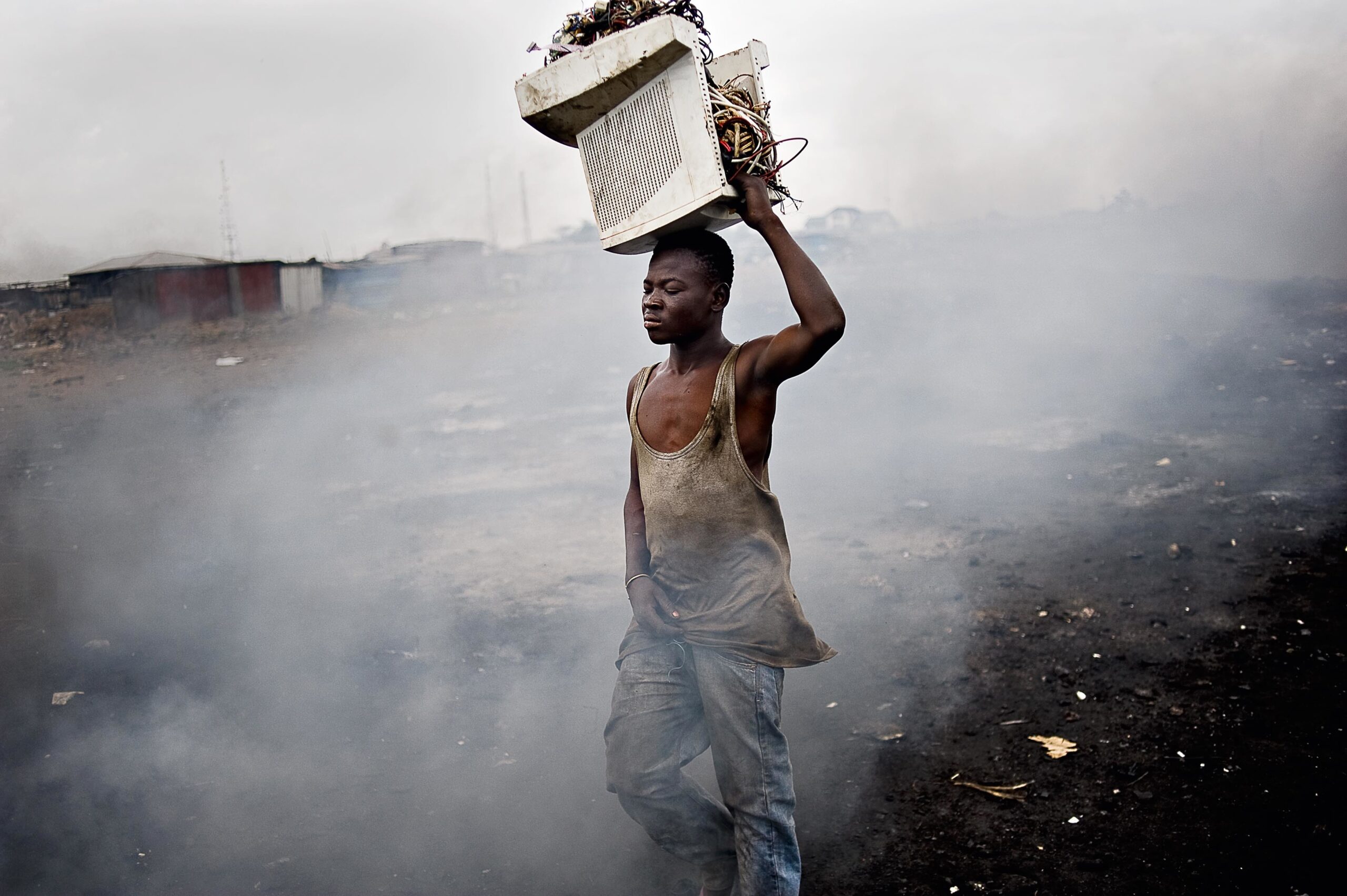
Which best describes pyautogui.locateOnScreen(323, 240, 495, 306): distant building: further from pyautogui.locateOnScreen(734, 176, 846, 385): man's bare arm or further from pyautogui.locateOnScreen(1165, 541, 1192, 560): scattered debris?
pyautogui.locateOnScreen(734, 176, 846, 385): man's bare arm

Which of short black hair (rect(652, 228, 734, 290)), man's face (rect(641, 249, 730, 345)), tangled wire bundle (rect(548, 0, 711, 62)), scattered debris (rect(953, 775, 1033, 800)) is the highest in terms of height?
tangled wire bundle (rect(548, 0, 711, 62))

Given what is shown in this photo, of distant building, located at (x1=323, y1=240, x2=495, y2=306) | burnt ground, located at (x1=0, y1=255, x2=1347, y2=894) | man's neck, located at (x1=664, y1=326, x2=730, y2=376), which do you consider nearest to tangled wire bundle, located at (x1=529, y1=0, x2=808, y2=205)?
man's neck, located at (x1=664, y1=326, x2=730, y2=376)

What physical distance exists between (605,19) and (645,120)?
0.29 m

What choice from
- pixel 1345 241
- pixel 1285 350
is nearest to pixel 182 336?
pixel 1285 350

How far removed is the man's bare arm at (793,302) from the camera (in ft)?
6.86

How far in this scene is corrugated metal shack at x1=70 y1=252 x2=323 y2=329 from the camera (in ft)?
43.8

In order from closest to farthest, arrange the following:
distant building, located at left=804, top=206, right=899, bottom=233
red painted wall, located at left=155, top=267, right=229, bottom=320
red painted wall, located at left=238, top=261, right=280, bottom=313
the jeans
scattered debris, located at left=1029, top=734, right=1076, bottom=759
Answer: the jeans
scattered debris, located at left=1029, top=734, right=1076, bottom=759
red painted wall, located at left=155, top=267, right=229, bottom=320
red painted wall, located at left=238, top=261, right=280, bottom=313
distant building, located at left=804, top=206, right=899, bottom=233

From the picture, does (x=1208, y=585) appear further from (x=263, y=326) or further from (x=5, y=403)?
(x=263, y=326)

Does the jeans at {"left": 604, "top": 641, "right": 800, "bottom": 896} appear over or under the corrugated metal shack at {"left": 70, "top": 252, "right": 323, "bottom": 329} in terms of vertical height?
under

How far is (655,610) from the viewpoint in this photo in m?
2.38

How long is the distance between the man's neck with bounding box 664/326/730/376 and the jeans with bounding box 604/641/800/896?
719 millimetres

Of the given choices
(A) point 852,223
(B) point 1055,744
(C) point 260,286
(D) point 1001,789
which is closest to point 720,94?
(D) point 1001,789

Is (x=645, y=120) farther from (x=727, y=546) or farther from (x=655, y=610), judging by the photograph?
(x=655, y=610)

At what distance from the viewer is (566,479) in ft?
23.7
